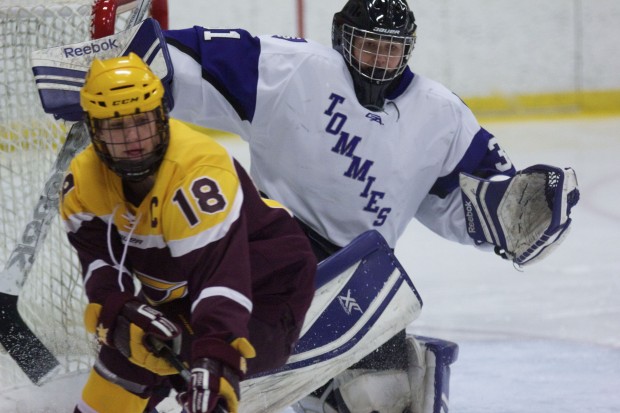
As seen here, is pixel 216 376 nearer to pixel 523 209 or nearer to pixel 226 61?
pixel 226 61

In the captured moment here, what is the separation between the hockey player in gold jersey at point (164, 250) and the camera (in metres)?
1.93

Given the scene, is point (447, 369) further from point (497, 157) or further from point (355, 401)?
point (497, 157)

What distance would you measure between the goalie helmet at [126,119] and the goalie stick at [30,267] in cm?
75

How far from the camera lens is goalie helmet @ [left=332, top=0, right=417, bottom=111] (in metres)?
2.80

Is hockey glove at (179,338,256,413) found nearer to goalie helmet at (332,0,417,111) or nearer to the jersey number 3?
the jersey number 3

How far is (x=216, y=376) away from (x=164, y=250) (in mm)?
384

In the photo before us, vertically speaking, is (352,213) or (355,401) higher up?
(352,213)

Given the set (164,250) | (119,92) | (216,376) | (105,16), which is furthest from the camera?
(105,16)

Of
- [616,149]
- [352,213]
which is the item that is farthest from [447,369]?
[616,149]

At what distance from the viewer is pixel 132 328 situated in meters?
1.99

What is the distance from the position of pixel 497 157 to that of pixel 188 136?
114cm

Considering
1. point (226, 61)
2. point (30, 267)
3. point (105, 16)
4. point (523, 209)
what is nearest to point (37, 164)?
point (30, 267)

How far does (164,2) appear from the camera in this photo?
9.70 ft

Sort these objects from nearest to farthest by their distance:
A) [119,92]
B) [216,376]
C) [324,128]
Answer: [216,376] → [119,92] → [324,128]
